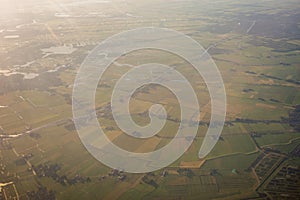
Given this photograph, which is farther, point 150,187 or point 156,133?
point 156,133

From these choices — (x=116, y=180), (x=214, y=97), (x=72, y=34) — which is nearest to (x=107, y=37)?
(x=72, y=34)

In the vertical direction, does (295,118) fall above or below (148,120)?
above

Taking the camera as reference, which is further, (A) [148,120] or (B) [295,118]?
(B) [295,118]

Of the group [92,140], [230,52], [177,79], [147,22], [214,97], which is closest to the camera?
[92,140]

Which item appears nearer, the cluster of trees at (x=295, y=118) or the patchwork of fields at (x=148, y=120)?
the patchwork of fields at (x=148, y=120)

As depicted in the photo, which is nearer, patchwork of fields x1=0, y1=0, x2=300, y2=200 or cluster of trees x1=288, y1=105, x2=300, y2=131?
patchwork of fields x1=0, y1=0, x2=300, y2=200

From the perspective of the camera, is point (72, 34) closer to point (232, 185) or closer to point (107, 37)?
point (107, 37)

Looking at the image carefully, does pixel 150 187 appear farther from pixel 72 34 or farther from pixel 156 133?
pixel 72 34

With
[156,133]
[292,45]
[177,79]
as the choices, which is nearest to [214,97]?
[177,79]

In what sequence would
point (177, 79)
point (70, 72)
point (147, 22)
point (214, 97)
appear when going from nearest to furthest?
point (214, 97), point (177, 79), point (70, 72), point (147, 22)
